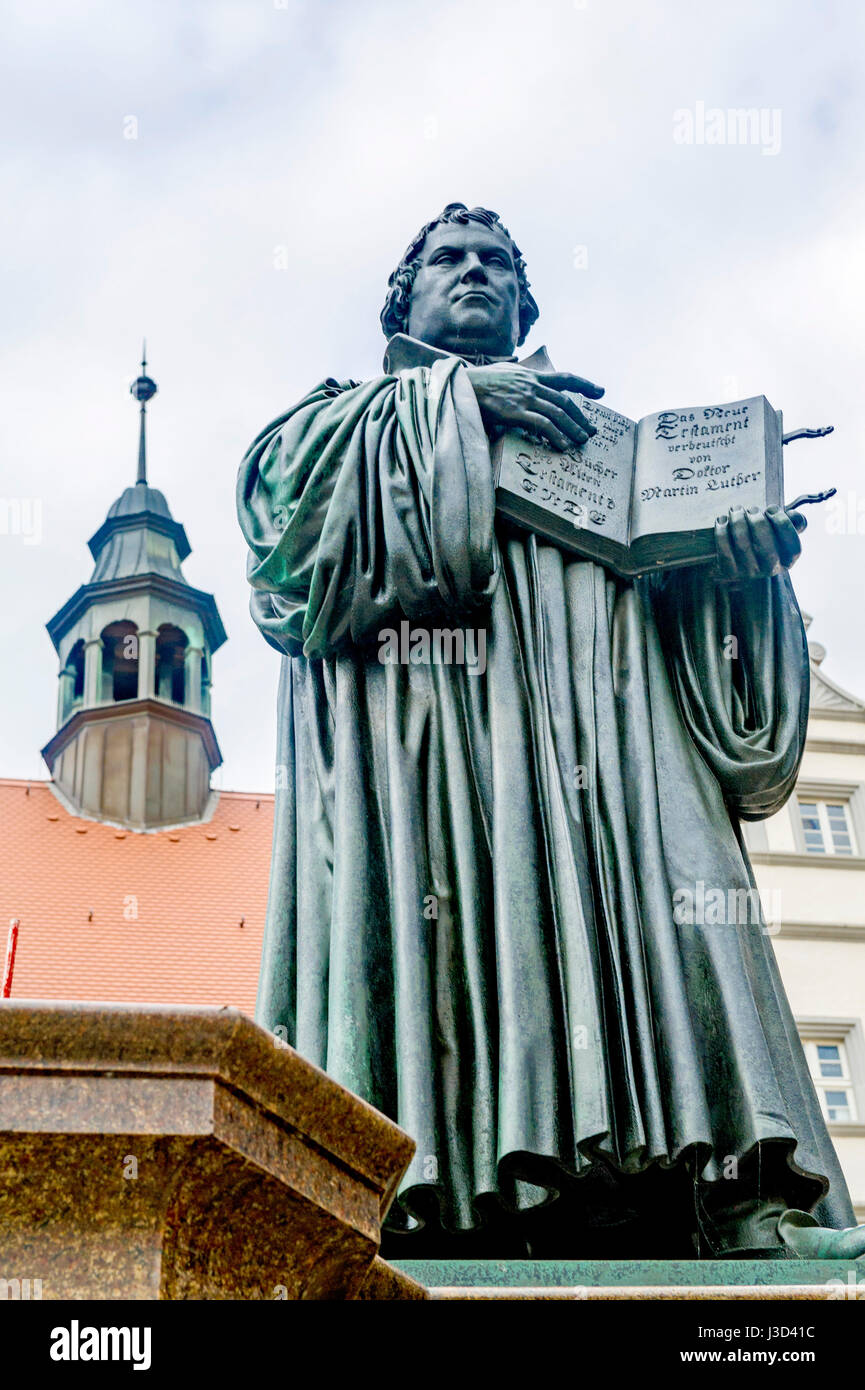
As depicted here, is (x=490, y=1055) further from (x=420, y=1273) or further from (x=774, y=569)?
(x=774, y=569)

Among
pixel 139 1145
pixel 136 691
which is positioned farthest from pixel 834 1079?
pixel 136 691

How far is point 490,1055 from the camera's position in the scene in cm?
527

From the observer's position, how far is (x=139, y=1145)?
328 cm

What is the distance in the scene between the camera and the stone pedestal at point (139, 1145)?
325 centimetres

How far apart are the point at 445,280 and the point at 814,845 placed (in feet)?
58.7

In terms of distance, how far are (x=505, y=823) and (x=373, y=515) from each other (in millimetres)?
1038

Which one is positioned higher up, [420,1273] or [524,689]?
[524,689]

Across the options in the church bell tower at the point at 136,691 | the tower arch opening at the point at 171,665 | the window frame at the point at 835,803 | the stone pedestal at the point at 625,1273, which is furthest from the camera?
the tower arch opening at the point at 171,665

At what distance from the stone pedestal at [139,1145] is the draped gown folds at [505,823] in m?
1.56
